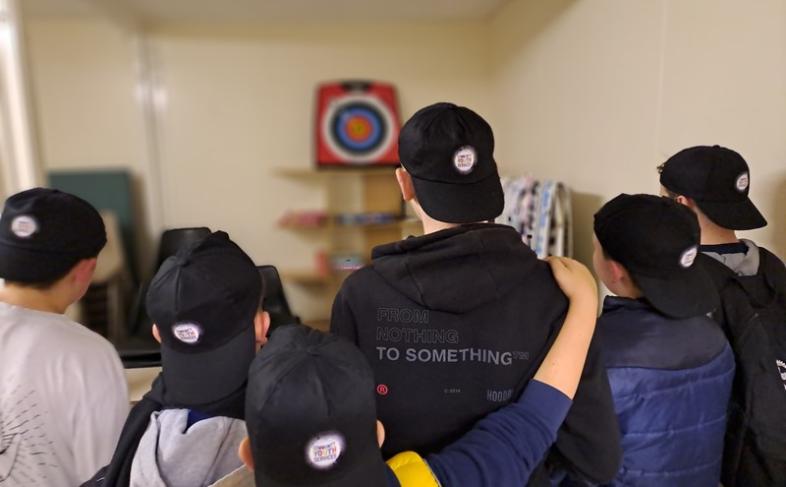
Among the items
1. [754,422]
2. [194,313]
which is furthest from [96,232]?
[754,422]

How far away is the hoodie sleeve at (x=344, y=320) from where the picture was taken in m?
0.72

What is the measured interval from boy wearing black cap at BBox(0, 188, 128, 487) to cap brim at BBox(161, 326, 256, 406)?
0.97 ft

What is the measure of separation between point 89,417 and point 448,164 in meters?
0.71

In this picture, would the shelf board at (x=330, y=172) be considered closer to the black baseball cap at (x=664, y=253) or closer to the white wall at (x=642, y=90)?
the white wall at (x=642, y=90)

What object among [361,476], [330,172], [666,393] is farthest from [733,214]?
[330,172]

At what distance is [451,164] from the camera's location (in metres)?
0.72

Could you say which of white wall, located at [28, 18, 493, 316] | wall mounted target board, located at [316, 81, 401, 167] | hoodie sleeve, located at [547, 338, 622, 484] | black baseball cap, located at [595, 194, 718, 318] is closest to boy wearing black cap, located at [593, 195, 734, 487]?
black baseball cap, located at [595, 194, 718, 318]

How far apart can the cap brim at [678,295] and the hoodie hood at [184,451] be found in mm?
633

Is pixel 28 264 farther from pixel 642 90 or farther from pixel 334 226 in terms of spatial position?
pixel 334 226

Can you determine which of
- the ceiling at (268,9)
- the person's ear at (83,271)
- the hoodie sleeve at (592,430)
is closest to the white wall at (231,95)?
the ceiling at (268,9)

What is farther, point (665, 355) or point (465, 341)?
point (665, 355)

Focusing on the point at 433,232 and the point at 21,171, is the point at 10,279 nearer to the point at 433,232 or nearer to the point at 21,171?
the point at 433,232

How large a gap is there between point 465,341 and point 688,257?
0.40 metres

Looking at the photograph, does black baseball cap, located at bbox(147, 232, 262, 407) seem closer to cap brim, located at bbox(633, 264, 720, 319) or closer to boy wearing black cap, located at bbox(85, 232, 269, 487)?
boy wearing black cap, located at bbox(85, 232, 269, 487)
